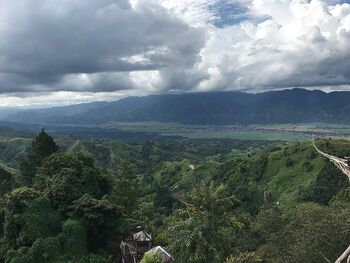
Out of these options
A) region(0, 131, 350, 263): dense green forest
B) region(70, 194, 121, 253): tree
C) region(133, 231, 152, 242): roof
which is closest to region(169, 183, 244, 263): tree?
region(0, 131, 350, 263): dense green forest

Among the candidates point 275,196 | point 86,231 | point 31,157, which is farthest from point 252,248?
point 275,196

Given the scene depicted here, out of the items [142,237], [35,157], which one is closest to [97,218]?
[142,237]

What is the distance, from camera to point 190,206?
29.8 metres

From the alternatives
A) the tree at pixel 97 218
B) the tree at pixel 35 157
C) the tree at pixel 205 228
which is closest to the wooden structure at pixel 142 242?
the tree at pixel 97 218

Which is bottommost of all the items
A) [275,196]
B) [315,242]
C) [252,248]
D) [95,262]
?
[275,196]

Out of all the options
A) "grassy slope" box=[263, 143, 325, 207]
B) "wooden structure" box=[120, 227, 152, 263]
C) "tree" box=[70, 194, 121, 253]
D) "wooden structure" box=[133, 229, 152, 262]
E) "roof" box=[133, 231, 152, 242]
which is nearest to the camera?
"tree" box=[70, 194, 121, 253]

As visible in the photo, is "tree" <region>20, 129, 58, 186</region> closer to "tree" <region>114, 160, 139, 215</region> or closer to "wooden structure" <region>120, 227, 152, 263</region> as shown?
"tree" <region>114, 160, 139, 215</region>

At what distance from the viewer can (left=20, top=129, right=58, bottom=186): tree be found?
6341 cm

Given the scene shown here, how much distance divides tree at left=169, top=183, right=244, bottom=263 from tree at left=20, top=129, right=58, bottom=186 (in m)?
39.0

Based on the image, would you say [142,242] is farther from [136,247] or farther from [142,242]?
[136,247]

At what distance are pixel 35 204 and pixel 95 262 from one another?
27.3 feet

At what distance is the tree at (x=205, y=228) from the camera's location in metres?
28.2

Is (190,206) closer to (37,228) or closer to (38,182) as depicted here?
(37,228)

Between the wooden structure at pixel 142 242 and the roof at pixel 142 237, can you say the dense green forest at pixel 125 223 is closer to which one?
the roof at pixel 142 237
